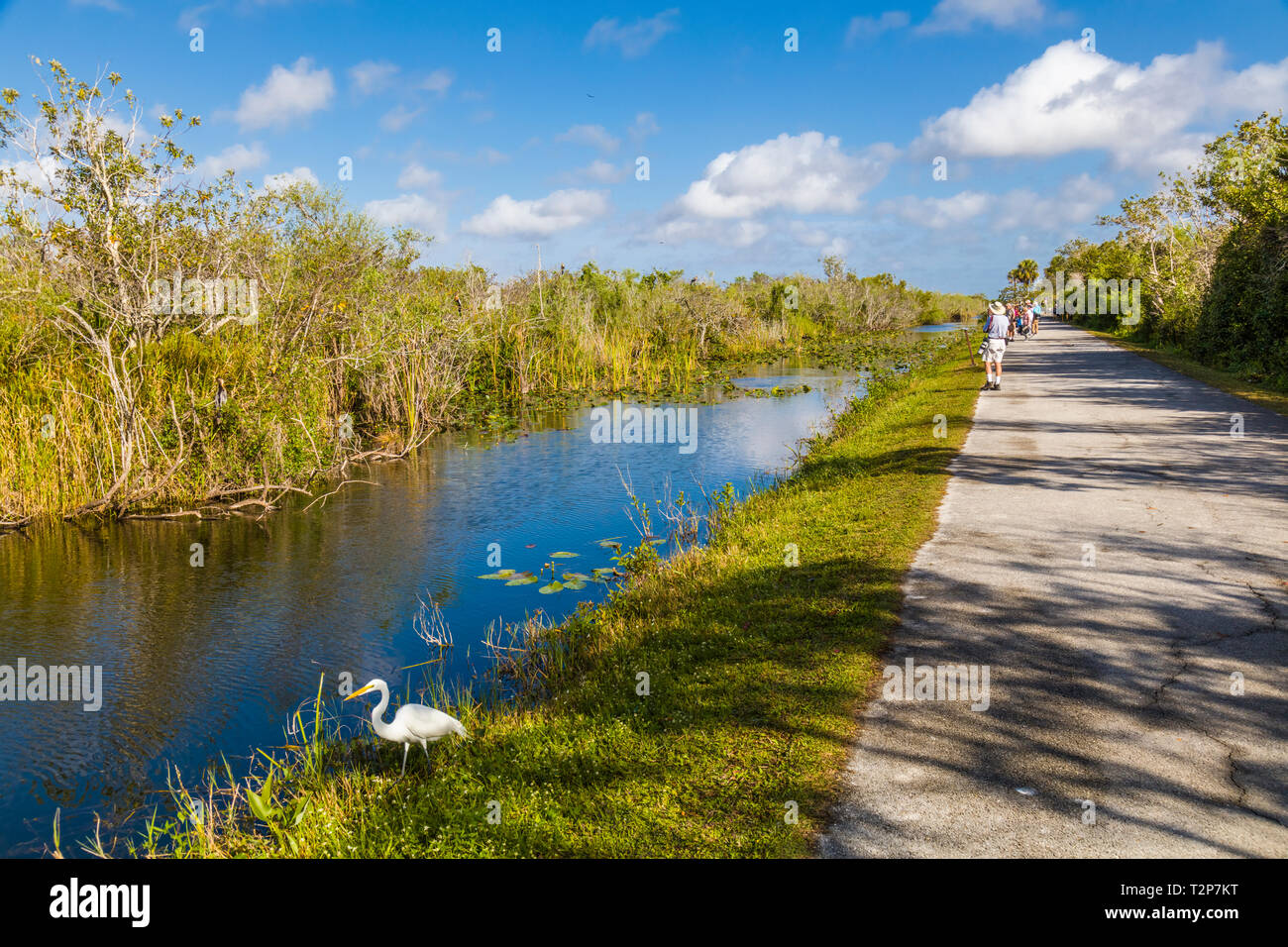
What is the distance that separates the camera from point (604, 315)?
128 feet

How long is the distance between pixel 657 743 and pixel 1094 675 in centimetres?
286

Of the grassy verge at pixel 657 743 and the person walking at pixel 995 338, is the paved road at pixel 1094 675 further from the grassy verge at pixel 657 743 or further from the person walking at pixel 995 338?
the person walking at pixel 995 338

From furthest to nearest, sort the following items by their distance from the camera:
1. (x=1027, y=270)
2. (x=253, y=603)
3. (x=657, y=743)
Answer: (x=1027, y=270), (x=253, y=603), (x=657, y=743)

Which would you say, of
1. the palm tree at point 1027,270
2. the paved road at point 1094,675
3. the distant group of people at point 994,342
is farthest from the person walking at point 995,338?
the palm tree at point 1027,270

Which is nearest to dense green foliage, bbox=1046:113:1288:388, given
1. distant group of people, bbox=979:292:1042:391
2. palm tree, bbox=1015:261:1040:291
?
distant group of people, bbox=979:292:1042:391

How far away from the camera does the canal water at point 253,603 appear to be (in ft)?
23.9

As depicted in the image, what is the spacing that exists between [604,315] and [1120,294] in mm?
28982

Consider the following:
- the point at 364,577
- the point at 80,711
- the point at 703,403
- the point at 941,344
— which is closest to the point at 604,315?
the point at 703,403

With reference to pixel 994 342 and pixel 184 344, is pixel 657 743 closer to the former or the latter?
pixel 184 344

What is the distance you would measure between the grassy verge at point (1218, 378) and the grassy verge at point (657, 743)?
1213cm

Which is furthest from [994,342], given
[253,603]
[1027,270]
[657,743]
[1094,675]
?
[1027,270]

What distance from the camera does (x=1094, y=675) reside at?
5.47 m

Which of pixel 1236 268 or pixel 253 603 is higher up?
pixel 1236 268

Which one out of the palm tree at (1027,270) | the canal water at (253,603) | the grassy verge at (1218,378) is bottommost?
the canal water at (253,603)
